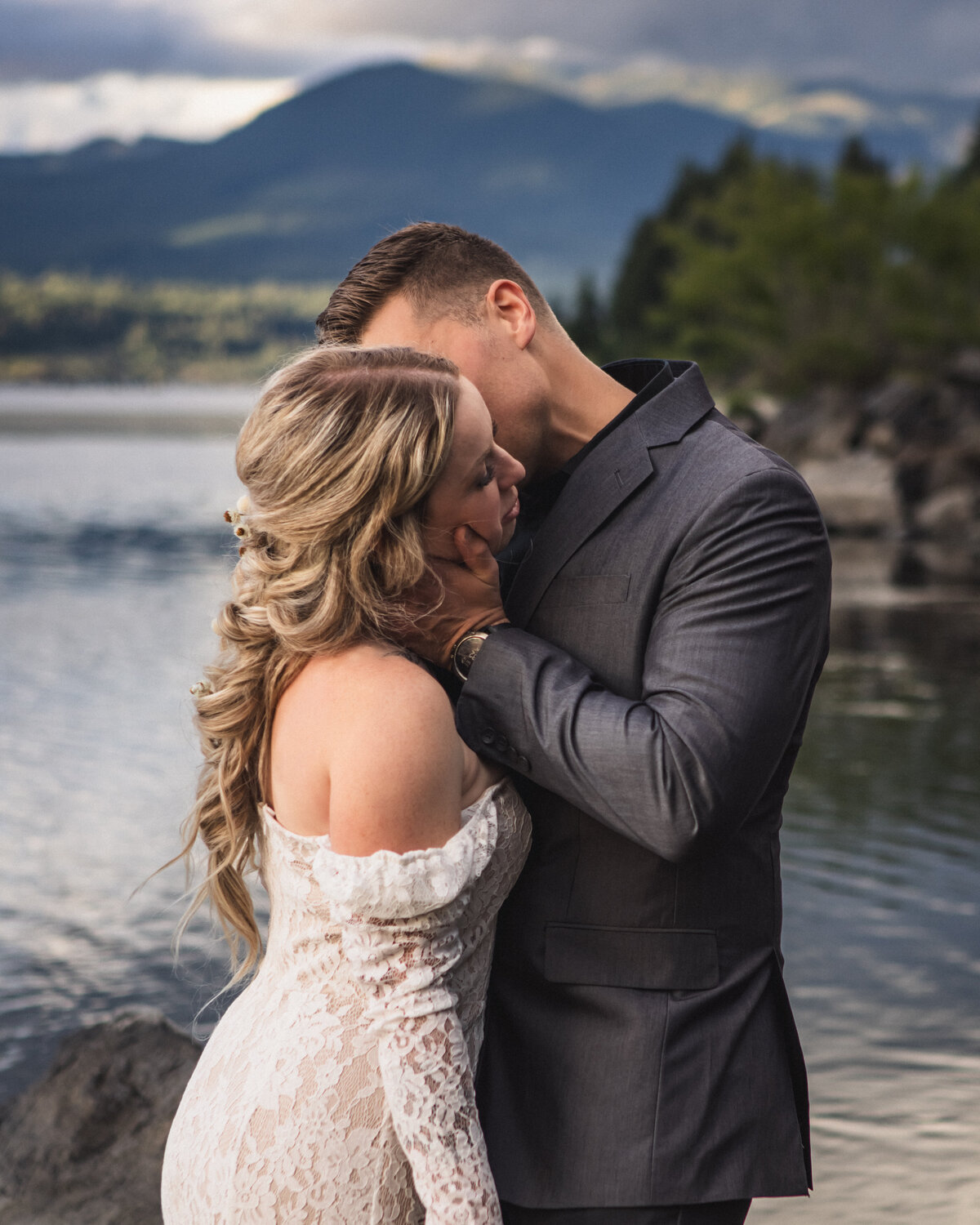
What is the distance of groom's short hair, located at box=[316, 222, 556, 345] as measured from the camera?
253 cm

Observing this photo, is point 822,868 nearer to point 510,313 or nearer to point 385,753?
point 510,313

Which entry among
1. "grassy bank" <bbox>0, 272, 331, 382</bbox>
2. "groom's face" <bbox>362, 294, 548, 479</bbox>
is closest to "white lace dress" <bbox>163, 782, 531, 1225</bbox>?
"groom's face" <bbox>362, 294, 548, 479</bbox>

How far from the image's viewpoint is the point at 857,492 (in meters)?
29.6

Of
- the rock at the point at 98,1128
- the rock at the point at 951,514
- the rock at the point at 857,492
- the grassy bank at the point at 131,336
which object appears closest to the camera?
the rock at the point at 98,1128

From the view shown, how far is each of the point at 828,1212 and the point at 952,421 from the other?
30.3 m

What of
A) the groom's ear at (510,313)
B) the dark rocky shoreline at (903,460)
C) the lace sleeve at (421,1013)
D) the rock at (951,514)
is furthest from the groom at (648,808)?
the rock at (951,514)

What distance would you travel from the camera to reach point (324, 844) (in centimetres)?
191

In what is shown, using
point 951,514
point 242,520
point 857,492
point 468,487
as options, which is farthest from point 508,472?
point 857,492

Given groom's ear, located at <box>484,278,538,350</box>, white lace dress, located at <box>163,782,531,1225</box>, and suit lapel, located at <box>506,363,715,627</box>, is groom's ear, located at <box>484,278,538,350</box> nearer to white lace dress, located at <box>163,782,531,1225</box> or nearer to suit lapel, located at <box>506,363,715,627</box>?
suit lapel, located at <box>506,363,715,627</box>

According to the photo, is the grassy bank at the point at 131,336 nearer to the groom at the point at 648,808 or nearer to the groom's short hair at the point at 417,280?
the groom's short hair at the point at 417,280

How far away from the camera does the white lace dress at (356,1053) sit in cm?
185

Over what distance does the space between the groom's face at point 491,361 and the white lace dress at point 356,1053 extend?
762mm

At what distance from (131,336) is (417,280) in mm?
145083

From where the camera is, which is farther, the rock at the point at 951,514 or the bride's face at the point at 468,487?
the rock at the point at 951,514
